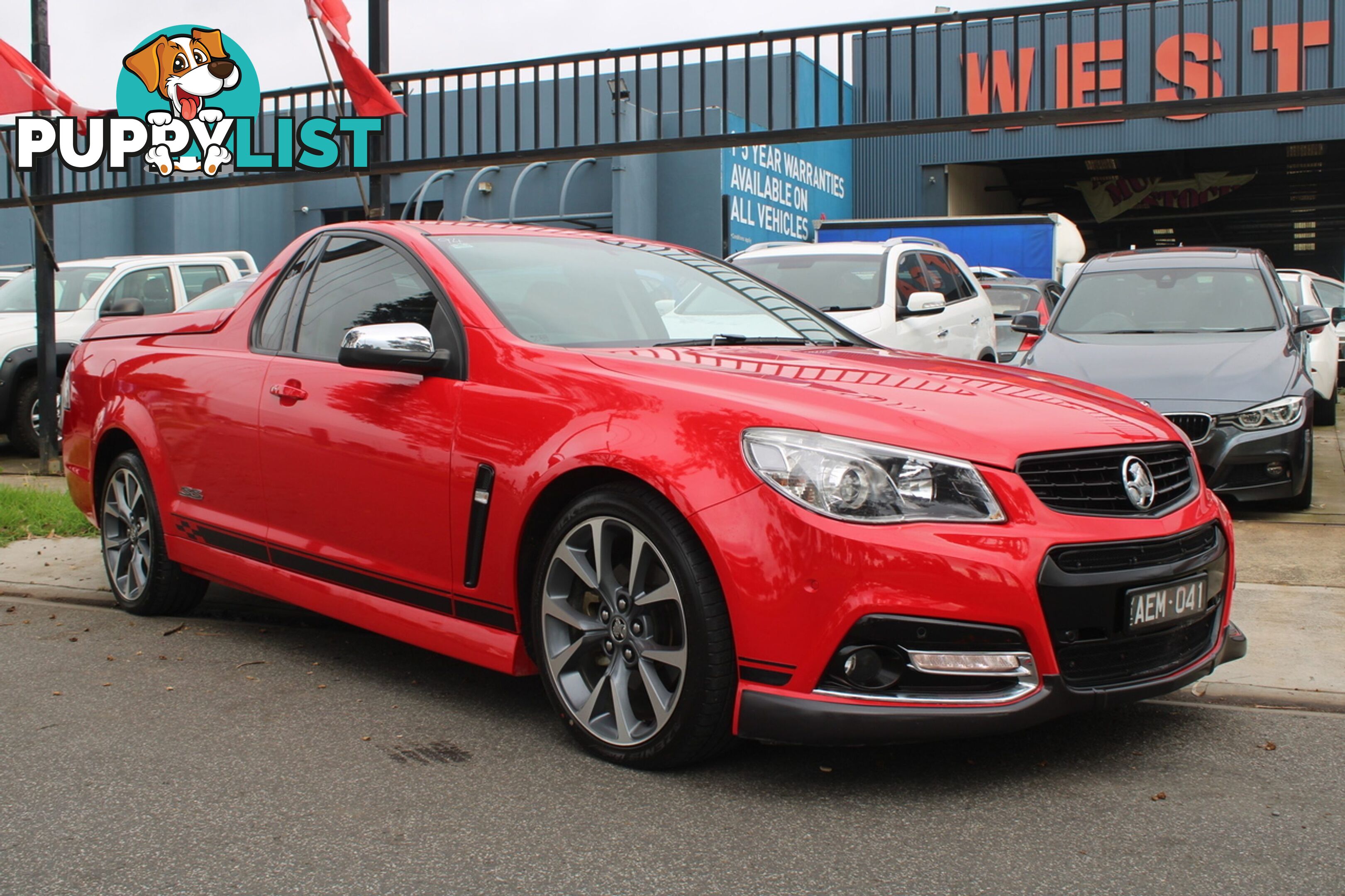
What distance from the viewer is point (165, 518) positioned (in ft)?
17.8

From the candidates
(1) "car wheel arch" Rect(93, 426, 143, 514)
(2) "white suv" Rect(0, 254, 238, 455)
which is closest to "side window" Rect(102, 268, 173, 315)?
(2) "white suv" Rect(0, 254, 238, 455)

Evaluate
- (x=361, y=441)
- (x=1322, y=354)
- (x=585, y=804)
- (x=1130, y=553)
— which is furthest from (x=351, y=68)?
(x=1322, y=354)

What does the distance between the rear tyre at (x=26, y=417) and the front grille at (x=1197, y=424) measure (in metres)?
9.02

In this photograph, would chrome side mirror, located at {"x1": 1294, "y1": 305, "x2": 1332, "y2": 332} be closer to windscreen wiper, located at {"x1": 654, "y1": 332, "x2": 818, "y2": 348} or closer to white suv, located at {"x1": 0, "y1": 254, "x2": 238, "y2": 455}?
windscreen wiper, located at {"x1": 654, "y1": 332, "x2": 818, "y2": 348}

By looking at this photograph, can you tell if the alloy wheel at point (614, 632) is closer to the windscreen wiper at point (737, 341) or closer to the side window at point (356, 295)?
the windscreen wiper at point (737, 341)

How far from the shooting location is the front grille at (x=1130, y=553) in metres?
3.27

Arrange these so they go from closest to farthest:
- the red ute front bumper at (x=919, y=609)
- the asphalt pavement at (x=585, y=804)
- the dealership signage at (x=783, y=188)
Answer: the asphalt pavement at (x=585, y=804) < the red ute front bumper at (x=919, y=609) < the dealership signage at (x=783, y=188)

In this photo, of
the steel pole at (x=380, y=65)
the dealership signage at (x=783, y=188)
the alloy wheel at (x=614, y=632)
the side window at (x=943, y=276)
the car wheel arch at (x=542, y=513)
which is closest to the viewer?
the alloy wheel at (x=614, y=632)

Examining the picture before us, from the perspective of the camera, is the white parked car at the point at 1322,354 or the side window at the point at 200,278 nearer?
the white parked car at the point at 1322,354

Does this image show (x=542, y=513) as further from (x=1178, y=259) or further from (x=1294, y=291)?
(x=1294, y=291)

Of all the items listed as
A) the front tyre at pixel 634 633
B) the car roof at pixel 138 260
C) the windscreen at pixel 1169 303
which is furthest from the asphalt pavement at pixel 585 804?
the car roof at pixel 138 260

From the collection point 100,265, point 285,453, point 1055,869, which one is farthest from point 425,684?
point 100,265

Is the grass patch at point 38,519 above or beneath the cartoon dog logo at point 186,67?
beneath

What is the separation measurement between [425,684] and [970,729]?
203cm
